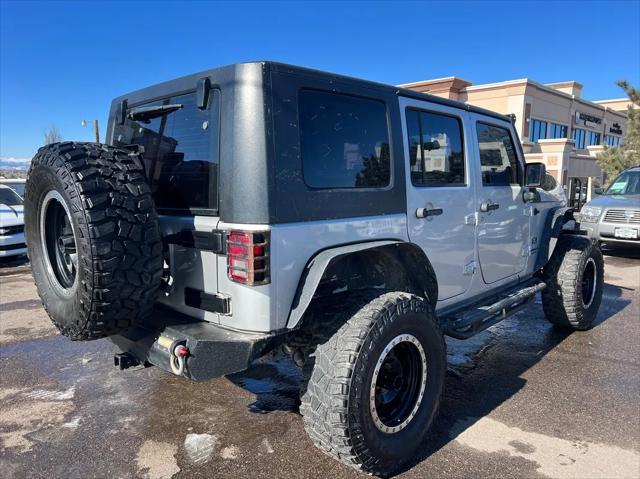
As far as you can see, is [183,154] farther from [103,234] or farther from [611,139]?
[611,139]

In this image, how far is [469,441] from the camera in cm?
305

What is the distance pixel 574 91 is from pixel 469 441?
125 feet

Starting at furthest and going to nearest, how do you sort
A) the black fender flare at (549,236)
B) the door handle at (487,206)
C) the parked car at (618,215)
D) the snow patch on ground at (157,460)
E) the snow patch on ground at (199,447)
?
the parked car at (618,215), the black fender flare at (549,236), the door handle at (487,206), the snow patch on ground at (199,447), the snow patch on ground at (157,460)

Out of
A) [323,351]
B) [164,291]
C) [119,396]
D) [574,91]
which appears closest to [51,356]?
[119,396]

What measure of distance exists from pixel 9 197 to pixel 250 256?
1046 cm

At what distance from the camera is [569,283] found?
4957 mm

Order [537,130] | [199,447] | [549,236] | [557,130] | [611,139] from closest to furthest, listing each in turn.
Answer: [199,447] < [549,236] < [537,130] < [557,130] < [611,139]

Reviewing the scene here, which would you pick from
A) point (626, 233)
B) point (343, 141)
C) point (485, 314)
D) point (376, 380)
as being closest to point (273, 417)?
point (376, 380)

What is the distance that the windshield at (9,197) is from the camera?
1026 centimetres

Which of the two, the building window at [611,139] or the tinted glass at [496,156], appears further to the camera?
the building window at [611,139]

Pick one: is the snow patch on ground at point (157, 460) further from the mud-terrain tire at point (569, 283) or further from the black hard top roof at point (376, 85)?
the mud-terrain tire at point (569, 283)

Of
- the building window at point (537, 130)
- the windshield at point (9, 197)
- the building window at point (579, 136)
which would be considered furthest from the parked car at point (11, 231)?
the building window at point (579, 136)

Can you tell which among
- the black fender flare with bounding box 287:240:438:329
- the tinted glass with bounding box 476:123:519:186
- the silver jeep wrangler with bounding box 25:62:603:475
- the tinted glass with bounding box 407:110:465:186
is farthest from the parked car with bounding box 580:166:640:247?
the black fender flare with bounding box 287:240:438:329

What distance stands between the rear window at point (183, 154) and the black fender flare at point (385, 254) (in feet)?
2.01
